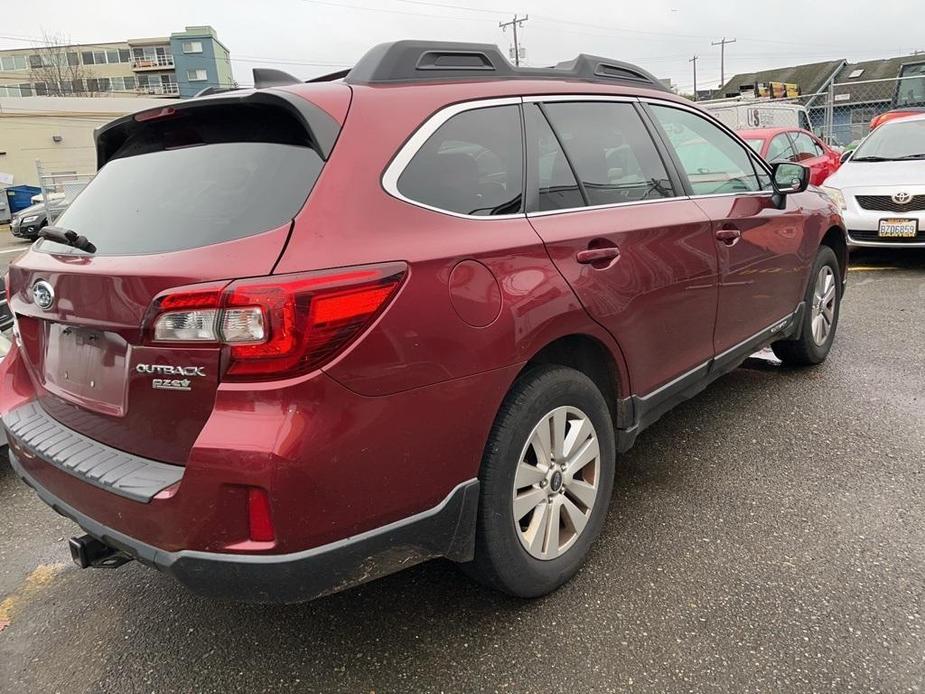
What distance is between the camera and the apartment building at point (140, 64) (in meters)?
67.8

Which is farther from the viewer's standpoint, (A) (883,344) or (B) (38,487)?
(A) (883,344)

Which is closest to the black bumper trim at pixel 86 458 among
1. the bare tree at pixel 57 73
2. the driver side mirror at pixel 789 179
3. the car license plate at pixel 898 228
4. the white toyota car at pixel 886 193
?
the driver side mirror at pixel 789 179

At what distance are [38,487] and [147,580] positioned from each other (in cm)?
67

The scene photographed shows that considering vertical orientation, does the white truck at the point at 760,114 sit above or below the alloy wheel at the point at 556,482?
above

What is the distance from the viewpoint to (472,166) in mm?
2211

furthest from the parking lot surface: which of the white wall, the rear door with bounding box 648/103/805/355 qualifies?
the white wall

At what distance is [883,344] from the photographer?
5074 millimetres

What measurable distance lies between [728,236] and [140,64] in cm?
8038

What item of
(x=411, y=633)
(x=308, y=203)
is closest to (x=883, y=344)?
(x=411, y=633)

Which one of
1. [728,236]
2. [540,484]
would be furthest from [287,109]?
[728,236]

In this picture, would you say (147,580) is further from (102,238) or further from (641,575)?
(641,575)

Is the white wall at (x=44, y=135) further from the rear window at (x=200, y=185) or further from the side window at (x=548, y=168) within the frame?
the side window at (x=548, y=168)

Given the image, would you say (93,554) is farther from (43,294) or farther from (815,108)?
(815,108)

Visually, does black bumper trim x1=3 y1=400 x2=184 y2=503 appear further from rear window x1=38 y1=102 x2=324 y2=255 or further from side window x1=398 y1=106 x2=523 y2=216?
side window x1=398 y1=106 x2=523 y2=216
